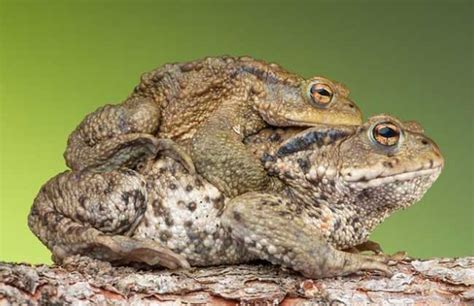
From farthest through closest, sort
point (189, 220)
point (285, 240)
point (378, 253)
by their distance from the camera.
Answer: point (378, 253) → point (189, 220) → point (285, 240)

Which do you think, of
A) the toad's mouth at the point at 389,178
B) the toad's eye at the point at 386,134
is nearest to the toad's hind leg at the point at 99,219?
the toad's mouth at the point at 389,178

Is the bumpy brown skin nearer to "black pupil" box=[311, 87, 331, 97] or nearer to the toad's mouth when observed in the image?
"black pupil" box=[311, 87, 331, 97]

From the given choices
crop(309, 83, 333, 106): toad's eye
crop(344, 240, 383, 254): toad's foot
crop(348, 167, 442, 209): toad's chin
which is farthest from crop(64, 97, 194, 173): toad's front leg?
crop(344, 240, 383, 254): toad's foot

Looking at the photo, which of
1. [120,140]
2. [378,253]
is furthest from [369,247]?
[120,140]

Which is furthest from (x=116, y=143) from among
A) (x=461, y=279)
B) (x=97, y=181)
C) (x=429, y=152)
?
(x=461, y=279)

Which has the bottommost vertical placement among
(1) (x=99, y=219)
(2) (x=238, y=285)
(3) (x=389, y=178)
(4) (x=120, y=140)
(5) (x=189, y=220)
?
(2) (x=238, y=285)

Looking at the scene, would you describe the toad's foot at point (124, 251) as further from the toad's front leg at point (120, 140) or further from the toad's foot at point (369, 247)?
the toad's foot at point (369, 247)

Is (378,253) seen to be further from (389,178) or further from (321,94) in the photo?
(321,94)
